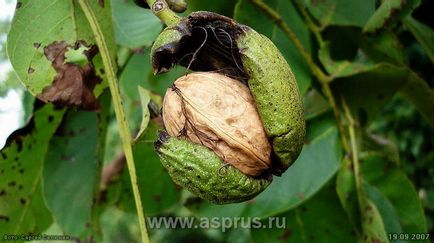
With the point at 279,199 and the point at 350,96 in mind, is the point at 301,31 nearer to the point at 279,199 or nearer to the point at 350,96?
the point at 350,96

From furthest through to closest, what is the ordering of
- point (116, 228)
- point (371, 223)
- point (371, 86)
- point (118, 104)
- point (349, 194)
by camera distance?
point (116, 228) → point (371, 86) → point (349, 194) → point (371, 223) → point (118, 104)

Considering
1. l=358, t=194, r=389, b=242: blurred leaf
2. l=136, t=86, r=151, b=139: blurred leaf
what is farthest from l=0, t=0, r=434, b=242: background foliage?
l=136, t=86, r=151, b=139: blurred leaf

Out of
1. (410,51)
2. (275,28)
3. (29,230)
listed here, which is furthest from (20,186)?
(410,51)

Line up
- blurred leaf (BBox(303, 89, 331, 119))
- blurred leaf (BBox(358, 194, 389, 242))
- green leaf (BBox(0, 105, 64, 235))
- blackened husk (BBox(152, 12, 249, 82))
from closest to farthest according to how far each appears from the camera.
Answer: blackened husk (BBox(152, 12, 249, 82)) → blurred leaf (BBox(358, 194, 389, 242)) → green leaf (BBox(0, 105, 64, 235)) → blurred leaf (BBox(303, 89, 331, 119))

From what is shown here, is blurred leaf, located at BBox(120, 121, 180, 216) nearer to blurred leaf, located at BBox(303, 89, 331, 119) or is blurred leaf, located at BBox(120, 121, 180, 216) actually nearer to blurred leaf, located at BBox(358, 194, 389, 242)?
blurred leaf, located at BBox(303, 89, 331, 119)

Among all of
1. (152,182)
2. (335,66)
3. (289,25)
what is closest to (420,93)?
(335,66)

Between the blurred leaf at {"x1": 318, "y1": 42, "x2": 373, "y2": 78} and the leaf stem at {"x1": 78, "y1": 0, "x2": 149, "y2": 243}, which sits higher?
the leaf stem at {"x1": 78, "y1": 0, "x2": 149, "y2": 243}

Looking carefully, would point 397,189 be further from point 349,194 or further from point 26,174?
point 26,174
